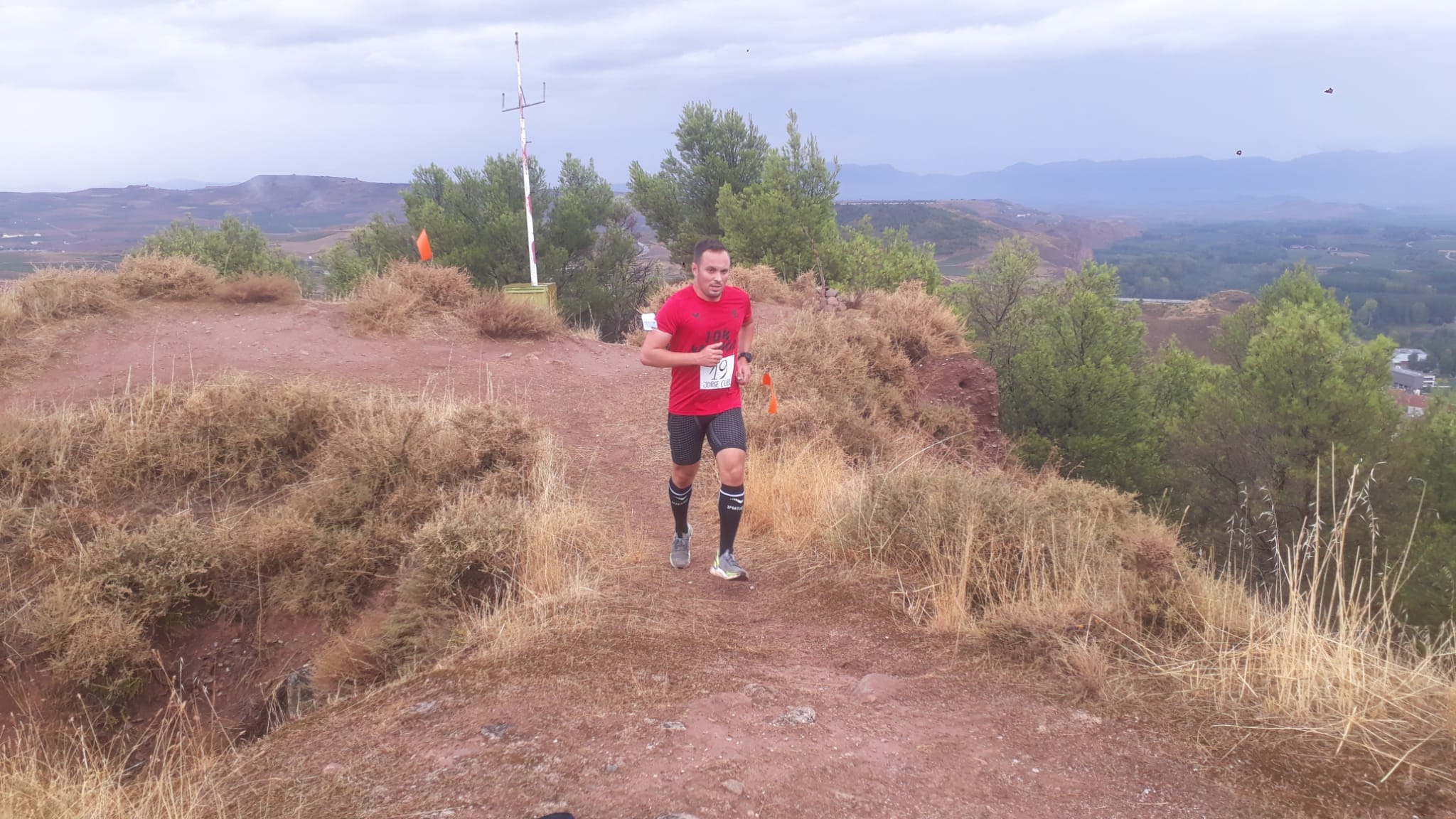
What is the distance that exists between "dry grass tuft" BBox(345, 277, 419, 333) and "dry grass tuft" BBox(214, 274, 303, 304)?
0.86 metres

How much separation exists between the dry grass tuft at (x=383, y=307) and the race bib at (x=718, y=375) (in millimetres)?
6984

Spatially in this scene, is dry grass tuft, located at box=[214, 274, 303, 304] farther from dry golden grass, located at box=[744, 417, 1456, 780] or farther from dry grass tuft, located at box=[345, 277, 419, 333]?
dry golden grass, located at box=[744, 417, 1456, 780]

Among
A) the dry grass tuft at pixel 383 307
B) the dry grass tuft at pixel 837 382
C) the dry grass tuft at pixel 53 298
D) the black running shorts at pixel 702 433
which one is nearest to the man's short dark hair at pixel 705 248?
the black running shorts at pixel 702 433

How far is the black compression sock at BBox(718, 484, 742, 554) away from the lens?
432 cm

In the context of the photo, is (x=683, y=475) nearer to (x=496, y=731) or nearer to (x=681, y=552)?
(x=681, y=552)

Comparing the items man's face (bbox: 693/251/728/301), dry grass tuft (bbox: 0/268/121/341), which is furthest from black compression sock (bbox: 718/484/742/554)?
dry grass tuft (bbox: 0/268/121/341)

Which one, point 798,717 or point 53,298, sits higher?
point 53,298

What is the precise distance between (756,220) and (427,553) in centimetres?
1432

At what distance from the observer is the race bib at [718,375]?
418cm

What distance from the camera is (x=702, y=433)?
438cm

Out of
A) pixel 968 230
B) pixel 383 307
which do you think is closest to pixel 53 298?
pixel 383 307

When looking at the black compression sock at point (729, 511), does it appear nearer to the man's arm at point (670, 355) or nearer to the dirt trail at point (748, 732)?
the dirt trail at point (748, 732)

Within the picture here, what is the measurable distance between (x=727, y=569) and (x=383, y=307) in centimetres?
737

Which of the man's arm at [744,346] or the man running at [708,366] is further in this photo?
the man's arm at [744,346]
